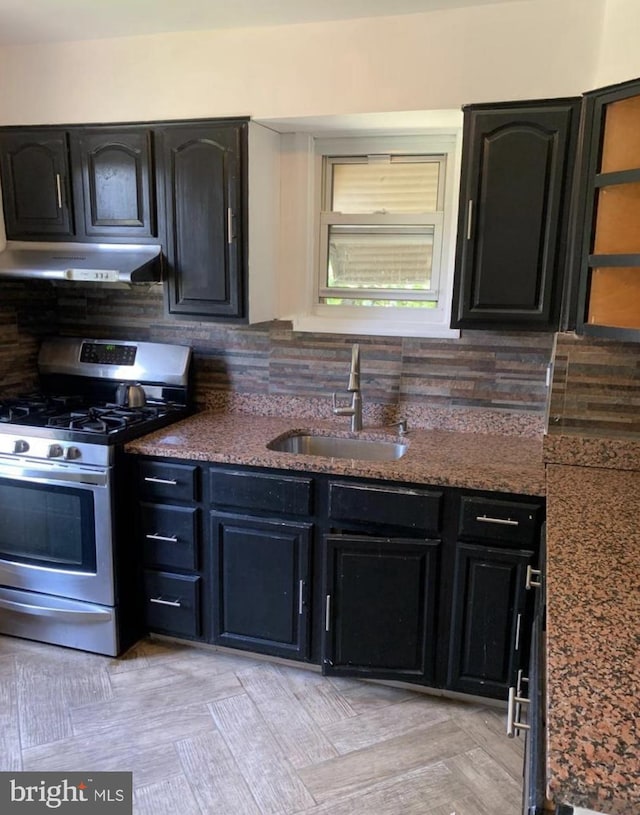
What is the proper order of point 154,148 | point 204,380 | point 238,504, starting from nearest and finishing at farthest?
point 238,504 → point 154,148 → point 204,380

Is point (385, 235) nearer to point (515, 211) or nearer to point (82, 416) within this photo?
point (515, 211)

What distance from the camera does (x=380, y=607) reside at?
2303mm

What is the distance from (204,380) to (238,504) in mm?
859

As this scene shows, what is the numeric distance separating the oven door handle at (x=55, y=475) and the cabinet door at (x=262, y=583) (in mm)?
475

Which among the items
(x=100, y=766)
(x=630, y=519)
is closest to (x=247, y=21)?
(x=630, y=519)

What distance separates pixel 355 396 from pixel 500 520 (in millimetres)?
873

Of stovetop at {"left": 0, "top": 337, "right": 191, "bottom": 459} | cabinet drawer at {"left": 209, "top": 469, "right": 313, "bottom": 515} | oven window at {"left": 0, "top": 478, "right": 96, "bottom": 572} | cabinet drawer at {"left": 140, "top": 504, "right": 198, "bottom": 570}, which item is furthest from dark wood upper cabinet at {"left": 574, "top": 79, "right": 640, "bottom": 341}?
oven window at {"left": 0, "top": 478, "right": 96, "bottom": 572}

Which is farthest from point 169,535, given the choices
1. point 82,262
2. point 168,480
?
point 82,262

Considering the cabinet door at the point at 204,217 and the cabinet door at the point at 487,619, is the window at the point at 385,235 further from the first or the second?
the cabinet door at the point at 487,619

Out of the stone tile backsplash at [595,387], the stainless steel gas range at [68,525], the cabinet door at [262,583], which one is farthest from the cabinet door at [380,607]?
the stainless steel gas range at [68,525]

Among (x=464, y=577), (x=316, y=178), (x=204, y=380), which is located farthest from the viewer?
(x=204, y=380)

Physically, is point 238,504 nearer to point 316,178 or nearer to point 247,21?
point 316,178

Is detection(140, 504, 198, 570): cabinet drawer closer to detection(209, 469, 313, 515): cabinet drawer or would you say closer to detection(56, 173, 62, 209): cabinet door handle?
detection(209, 469, 313, 515): cabinet drawer

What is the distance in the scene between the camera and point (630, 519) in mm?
1745
